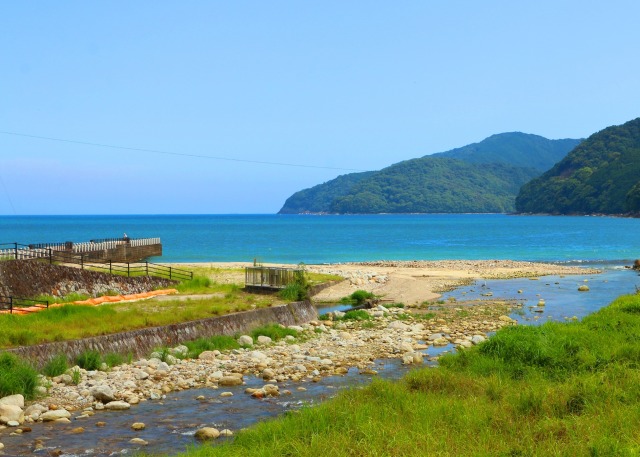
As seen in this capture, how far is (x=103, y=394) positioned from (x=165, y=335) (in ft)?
21.8

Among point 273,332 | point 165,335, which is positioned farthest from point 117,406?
point 273,332

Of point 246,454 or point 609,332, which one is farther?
point 609,332

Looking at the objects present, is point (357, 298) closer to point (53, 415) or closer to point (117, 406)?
point (117, 406)

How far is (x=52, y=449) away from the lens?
13734 millimetres

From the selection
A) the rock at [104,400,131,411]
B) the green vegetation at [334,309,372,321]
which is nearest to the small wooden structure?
the green vegetation at [334,309,372,321]

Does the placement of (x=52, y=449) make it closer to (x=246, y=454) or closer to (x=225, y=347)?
(x=246, y=454)

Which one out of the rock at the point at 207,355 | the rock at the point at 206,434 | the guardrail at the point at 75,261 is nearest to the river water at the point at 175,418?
the rock at the point at 206,434

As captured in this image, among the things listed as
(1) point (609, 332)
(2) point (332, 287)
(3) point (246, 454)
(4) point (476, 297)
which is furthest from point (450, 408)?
(2) point (332, 287)

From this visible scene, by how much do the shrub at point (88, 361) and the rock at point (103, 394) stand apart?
2948 millimetres

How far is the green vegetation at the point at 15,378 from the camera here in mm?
17094

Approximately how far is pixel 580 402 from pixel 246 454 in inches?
293

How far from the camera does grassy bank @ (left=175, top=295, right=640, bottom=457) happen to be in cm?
1170

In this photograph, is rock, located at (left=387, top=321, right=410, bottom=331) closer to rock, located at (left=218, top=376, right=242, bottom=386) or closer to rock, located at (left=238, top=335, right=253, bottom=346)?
rock, located at (left=238, top=335, right=253, bottom=346)

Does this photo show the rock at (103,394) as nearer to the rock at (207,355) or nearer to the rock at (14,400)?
the rock at (14,400)
